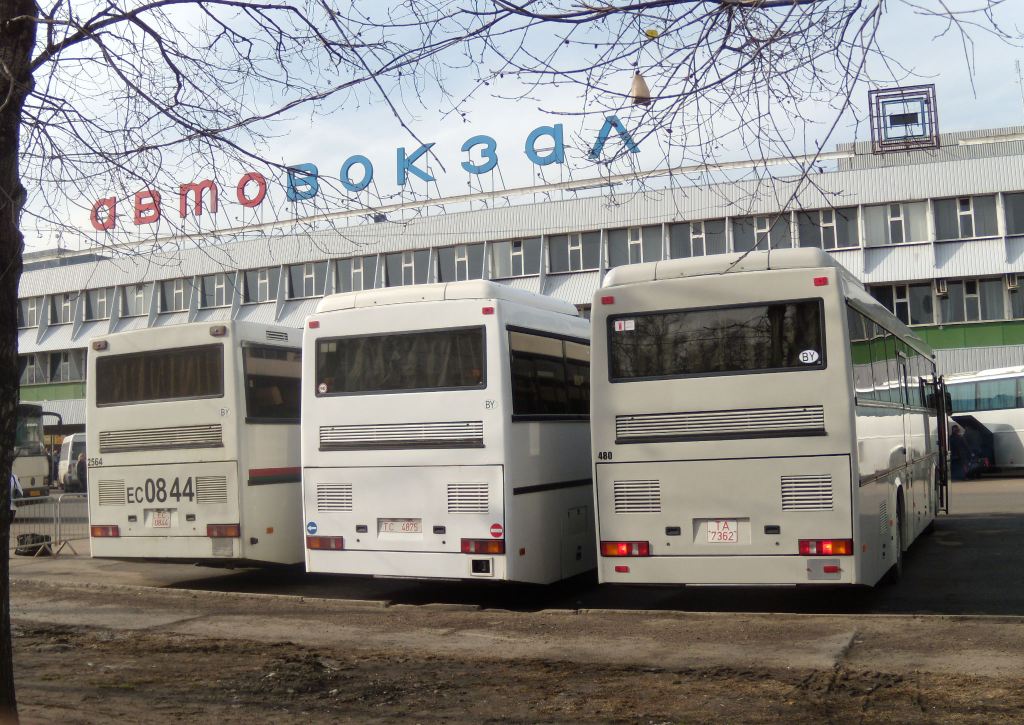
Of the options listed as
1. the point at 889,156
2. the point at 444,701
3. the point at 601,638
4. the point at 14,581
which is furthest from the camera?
the point at 889,156

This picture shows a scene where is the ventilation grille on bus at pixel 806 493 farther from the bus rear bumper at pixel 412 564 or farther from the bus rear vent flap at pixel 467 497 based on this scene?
the bus rear vent flap at pixel 467 497

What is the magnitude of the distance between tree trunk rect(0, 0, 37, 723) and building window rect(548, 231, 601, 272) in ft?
140

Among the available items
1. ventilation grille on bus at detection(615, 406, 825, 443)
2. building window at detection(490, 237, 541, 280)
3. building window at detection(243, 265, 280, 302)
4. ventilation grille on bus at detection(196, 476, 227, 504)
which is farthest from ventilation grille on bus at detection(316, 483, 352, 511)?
building window at detection(243, 265, 280, 302)

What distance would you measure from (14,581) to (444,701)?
10350 mm

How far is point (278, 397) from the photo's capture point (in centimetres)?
1449

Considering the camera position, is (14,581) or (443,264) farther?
(443,264)

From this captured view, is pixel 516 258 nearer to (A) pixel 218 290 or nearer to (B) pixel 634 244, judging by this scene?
(B) pixel 634 244

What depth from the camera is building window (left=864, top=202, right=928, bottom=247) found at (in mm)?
44188

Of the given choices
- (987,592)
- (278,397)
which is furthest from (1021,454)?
(278,397)

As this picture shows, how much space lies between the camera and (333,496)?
1255 cm

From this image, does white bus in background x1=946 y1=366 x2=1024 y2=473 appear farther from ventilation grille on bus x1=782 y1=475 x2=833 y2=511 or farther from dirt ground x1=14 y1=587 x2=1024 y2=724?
dirt ground x1=14 y1=587 x2=1024 y2=724

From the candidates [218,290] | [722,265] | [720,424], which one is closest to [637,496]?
[720,424]

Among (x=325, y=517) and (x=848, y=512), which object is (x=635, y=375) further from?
(x=325, y=517)

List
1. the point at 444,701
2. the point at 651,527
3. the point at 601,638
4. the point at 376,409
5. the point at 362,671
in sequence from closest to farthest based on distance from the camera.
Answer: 1. the point at 444,701
2. the point at 362,671
3. the point at 601,638
4. the point at 651,527
5. the point at 376,409
